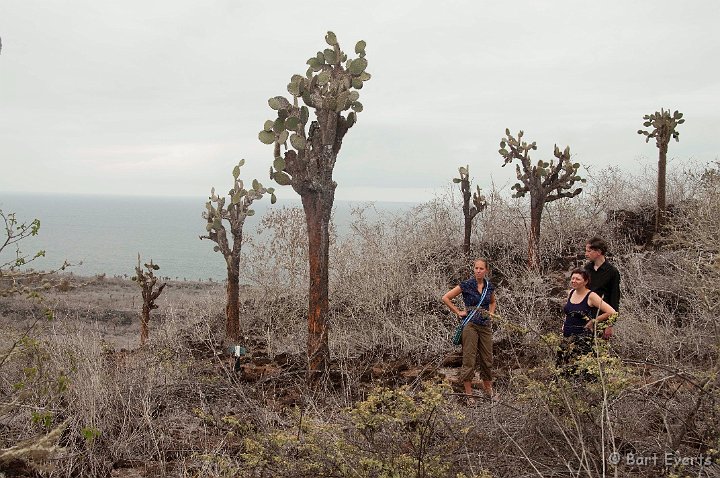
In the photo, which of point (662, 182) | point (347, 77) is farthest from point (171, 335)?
point (662, 182)

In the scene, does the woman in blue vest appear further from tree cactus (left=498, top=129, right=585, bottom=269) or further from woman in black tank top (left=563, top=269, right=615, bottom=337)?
tree cactus (left=498, top=129, right=585, bottom=269)

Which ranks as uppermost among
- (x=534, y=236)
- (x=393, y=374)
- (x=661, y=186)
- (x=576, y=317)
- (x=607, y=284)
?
(x=661, y=186)

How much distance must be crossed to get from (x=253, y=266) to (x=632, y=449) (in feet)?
34.3

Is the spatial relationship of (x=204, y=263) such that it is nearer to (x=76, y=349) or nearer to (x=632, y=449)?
(x=76, y=349)

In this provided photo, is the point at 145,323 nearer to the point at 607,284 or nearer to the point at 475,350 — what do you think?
the point at 475,350

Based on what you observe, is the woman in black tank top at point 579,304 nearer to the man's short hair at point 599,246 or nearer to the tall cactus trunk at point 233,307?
the man's short hair at point 599,246

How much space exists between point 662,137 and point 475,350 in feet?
30.1

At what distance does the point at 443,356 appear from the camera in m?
7.89

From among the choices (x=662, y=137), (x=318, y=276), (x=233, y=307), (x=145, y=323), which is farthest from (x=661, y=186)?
(x=145, y=323)

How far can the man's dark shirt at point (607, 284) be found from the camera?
5.21 m

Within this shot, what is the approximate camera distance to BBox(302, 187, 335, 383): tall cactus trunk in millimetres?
6770

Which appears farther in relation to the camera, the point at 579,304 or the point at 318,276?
the point at 318,276

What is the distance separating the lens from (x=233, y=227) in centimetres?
1032

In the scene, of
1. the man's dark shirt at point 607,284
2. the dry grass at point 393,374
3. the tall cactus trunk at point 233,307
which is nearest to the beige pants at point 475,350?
the dry grass at point 393,374
